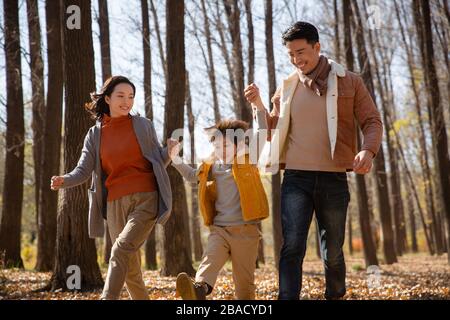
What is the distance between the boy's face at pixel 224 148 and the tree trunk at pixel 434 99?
10661 millimetres

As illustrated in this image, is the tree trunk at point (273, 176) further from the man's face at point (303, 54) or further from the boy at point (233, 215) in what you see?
the man's face at point (303, 54)

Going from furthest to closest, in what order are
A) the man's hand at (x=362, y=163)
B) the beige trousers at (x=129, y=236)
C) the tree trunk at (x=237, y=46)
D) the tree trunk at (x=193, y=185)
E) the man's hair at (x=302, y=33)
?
the tree trunk at (x=193, y=185) → the tree trunk at (x=237, y=46) → the beige trousers at (x=129, y=236) → the man's hair at (x=302, y=33) → the man's hand at (x=362, y=163)

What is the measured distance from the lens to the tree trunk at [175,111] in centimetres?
1084

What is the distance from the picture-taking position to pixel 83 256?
8.87 metres

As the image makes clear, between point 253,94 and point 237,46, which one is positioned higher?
point 237,46

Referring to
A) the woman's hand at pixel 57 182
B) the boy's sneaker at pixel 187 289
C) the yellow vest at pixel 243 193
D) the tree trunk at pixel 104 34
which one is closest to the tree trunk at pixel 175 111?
the yellow vest at pixel 243 193

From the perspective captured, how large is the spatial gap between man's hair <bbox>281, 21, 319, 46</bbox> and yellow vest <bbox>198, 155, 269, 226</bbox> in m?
1.20

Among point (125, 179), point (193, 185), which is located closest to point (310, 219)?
point (125, 179)

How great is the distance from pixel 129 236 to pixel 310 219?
1499mm

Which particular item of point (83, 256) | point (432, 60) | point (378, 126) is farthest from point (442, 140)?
point (378, 126)

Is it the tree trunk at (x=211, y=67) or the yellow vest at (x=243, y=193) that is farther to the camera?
the tree trunk at (x=211, y=67)

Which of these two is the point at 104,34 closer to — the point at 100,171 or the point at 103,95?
the point at 103,95

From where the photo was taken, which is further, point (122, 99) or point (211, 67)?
point (211, 67)

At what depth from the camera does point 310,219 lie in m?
4.68
